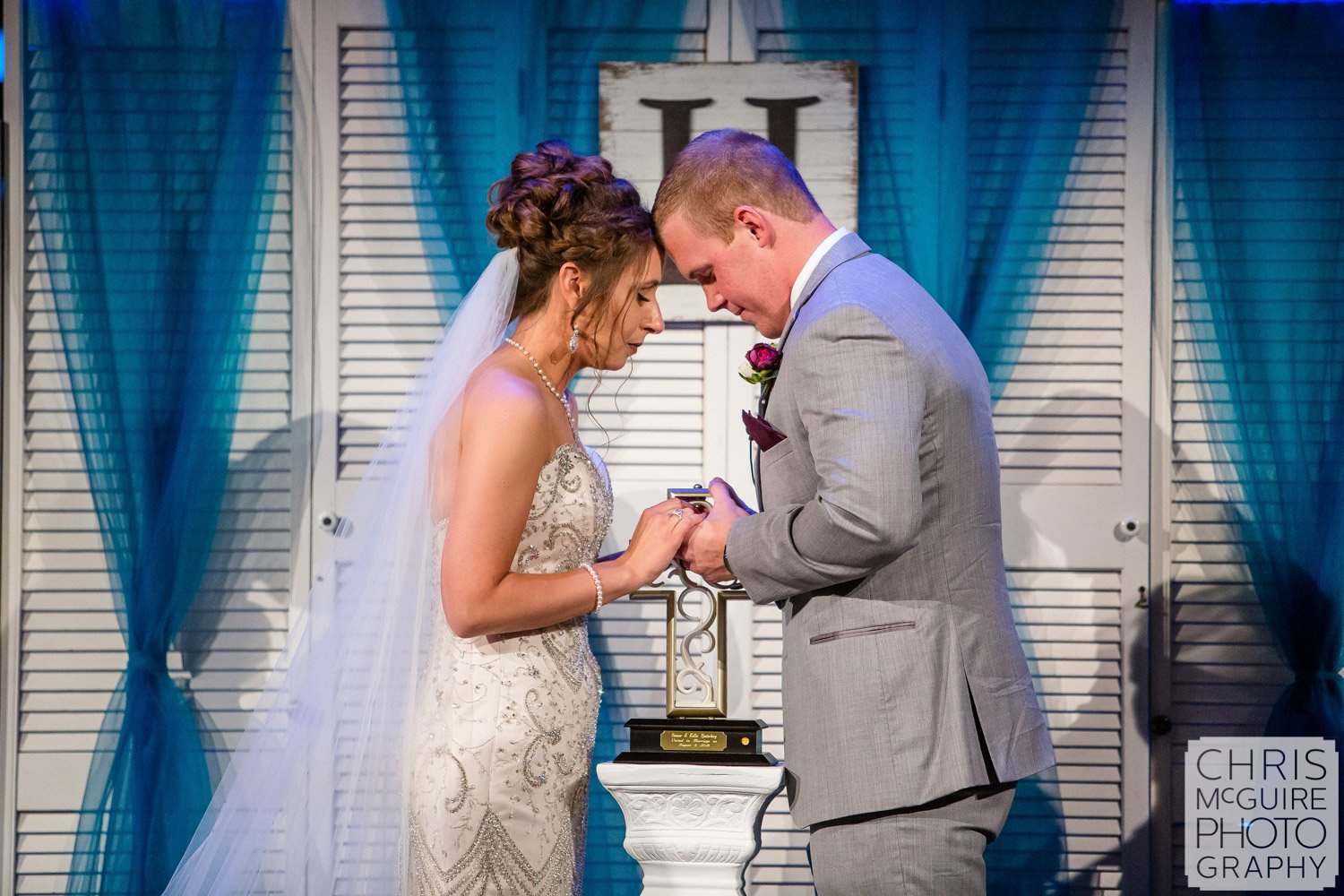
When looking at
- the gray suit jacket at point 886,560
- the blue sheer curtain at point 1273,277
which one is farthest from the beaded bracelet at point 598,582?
the blue sheer curtain at point 1273,277

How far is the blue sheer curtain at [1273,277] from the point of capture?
3359 mm

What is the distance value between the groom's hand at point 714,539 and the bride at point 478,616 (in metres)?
0.04

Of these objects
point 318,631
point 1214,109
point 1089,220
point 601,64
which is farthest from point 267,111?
point 1214,109

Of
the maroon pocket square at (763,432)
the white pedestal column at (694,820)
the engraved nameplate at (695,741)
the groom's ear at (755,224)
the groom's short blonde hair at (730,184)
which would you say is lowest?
the white pedestal column at (694,820)

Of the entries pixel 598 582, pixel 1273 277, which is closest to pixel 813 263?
pixel 598 582

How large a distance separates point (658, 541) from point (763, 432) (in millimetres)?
328

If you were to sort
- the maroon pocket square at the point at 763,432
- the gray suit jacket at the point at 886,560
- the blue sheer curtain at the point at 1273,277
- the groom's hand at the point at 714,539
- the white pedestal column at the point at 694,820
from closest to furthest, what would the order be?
the gray suit jacket at the point at 886,560, the maroon pocket square at the point at 763,432, the groom's hand at the point at 714,539, the white pedestal column at the point at 694,820, the blue sheer curtain at the point at 1273,277

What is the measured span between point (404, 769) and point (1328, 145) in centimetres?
303

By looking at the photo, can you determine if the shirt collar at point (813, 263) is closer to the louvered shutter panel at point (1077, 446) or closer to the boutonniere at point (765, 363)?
the boutonniere at point (765, 363)

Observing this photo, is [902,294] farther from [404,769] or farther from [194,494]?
[194,494]

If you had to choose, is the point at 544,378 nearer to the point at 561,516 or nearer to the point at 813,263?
the point at 561,516

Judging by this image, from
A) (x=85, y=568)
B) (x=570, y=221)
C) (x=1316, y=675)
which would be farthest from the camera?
(x=85, y=568)

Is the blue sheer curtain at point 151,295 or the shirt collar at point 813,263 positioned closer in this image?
the shirt collar at point 813,263

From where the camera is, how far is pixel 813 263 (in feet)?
6.71
